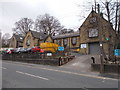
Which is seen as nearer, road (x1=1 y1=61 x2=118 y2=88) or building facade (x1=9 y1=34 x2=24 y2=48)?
road (x1=1 y1=61 x2=118 y2=88)

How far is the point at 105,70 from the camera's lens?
11.8 m

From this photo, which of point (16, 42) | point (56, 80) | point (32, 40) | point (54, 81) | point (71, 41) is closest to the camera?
point (54, 81)

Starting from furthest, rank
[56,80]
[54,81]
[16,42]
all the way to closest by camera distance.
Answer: [16,42] < [56,80] < [54,81]

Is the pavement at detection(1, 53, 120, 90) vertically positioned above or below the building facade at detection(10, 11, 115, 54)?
below

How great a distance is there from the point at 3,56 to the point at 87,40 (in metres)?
22.1

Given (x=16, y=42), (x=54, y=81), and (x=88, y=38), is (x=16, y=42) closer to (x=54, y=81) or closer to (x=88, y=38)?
(x=88, y=38)

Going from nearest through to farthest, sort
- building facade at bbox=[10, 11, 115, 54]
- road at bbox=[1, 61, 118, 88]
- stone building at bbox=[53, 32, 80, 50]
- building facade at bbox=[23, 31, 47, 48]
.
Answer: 1. road at bbox=[1, 61, 118, 88]
2. building facade at bbox=[10, 11, 115, 54]
3. stone building at bbox=[53, 32, 80, 50]
4. building facade at bbox=[23, 31, 47, 48]

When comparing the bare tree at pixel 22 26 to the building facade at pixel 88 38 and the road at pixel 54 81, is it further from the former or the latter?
the road at pixel 54 81

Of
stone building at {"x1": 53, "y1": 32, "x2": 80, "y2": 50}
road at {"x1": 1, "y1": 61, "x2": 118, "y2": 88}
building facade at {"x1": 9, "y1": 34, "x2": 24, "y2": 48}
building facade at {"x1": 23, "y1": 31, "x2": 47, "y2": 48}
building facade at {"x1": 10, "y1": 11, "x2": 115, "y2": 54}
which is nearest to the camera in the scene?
road at {"x1": 1, "y1": 61, "x2": 118, "y2": 88}

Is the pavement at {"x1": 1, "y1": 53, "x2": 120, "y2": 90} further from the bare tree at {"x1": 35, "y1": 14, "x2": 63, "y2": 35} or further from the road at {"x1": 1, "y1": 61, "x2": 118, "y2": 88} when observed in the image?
the bare tree at {"x1": 35, "y1": 14, "x2": 63, "y2": 35}

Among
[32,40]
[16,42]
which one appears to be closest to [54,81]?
[32,40]

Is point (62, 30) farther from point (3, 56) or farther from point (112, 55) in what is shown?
point (112, 55)

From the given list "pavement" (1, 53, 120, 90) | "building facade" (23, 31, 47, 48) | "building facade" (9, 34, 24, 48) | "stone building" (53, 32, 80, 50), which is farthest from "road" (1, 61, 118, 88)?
"building facade" (9, 34, 24, 48)

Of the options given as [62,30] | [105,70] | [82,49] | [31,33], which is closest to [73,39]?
[82,49]
